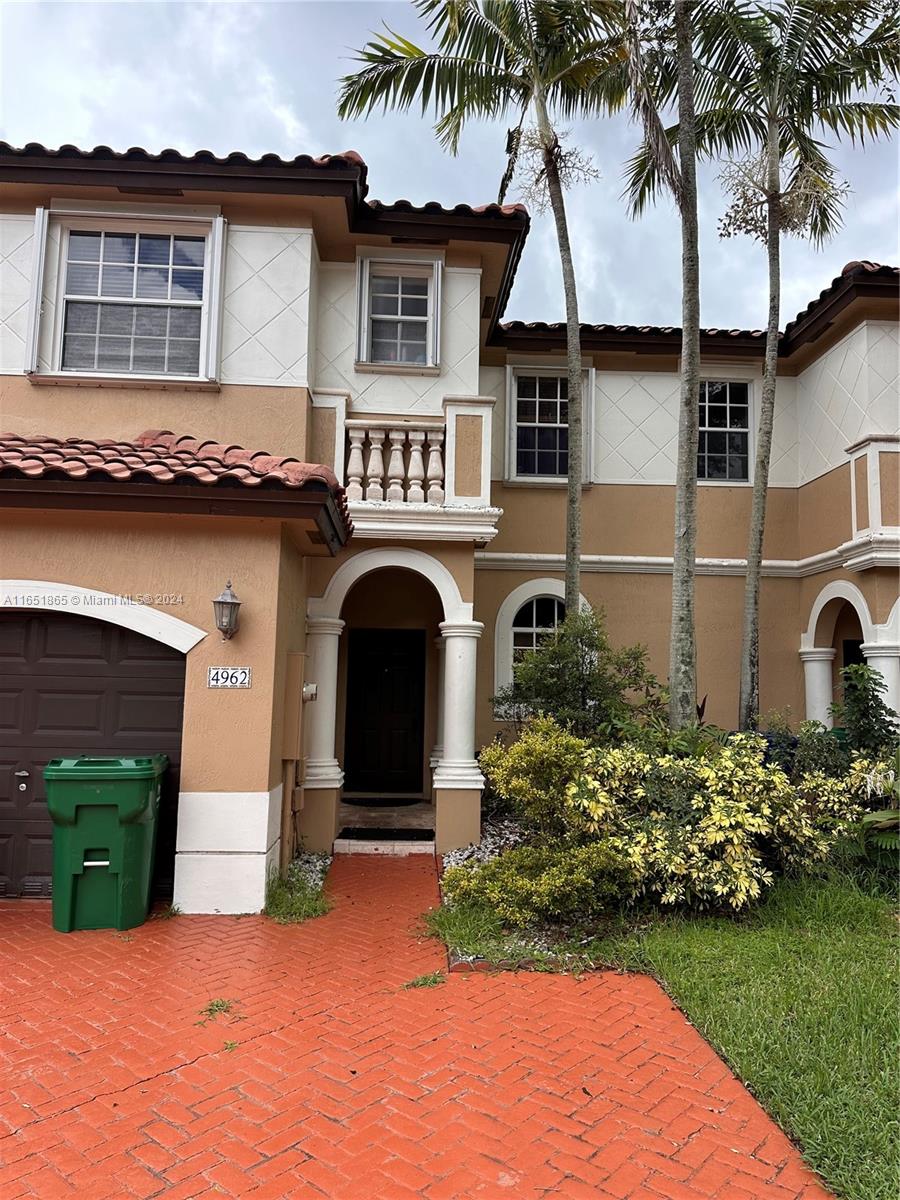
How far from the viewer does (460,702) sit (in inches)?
352

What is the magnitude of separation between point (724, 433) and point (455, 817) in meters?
7.27

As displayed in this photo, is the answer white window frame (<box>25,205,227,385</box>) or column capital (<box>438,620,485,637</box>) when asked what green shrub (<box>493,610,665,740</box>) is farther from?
white window frame (<box>25,205,227,385</box>)

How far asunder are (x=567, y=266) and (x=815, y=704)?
6960mm

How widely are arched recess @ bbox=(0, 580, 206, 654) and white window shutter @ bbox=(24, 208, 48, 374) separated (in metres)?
3.49

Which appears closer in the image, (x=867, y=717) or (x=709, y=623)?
(x=867, y=717)

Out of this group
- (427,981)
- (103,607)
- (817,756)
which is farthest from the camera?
(817,756)

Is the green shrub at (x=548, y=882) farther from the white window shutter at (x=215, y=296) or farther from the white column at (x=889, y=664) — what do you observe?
the white window shutter at (x=215, y=296)

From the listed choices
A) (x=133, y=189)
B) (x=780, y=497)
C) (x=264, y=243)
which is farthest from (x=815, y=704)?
(x=133, y=189)

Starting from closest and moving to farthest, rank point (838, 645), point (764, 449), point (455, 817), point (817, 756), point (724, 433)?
1. point (817, 756)
2. point (455, 817)
3. point (764, 449)
4. point (724, 433)
5. point (838, 645)

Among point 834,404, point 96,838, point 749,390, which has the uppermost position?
point 749,390

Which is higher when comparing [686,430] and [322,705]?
[686,430]

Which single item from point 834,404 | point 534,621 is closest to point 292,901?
point 534,621

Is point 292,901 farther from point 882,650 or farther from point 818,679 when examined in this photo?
point 818,679

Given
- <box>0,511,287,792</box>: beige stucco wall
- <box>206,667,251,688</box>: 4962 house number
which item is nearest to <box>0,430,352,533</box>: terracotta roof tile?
<box>0,511,287,792</box>: beige stucco wall
